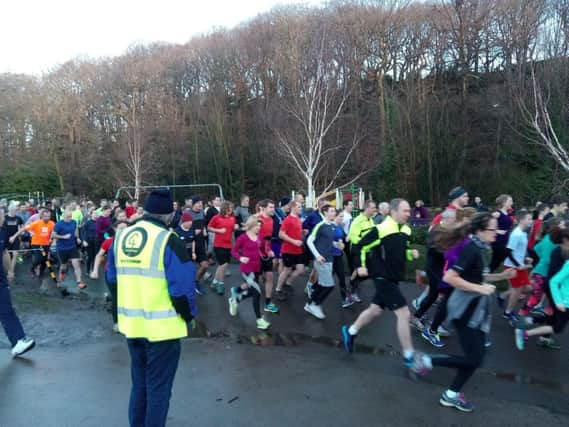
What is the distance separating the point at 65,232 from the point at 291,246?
463cm

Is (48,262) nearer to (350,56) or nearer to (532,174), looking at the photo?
(350,56)

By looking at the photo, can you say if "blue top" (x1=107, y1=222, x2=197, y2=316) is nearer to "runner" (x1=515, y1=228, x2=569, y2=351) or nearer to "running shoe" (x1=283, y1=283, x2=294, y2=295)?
"runner" (x1=515, y1=228, x2=569, y2=351)

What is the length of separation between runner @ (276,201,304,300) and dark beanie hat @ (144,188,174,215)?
441 centimetres

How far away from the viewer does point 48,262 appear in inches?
406

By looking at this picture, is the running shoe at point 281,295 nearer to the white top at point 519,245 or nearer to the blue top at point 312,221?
the blue top at point 312,221

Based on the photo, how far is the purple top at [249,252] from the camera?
676 centimetres

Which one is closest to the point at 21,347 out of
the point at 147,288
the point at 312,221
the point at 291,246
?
the point at 147,288

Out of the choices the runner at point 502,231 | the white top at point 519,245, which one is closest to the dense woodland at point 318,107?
the runner at point 502,231

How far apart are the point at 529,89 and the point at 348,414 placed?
17.5 meters

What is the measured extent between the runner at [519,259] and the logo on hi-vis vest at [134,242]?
5.25 metres

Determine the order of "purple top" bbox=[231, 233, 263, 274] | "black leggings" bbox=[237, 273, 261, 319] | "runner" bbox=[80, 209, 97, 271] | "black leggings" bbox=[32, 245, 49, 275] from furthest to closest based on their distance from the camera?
"runner" bbox=[80, 209, 97, 271] → "black leggings" bbox=[32, 245, 49, 275] → "purple top" bbox=[231, 233, 263, 274] → "black leggings" bbox=[237, 273, 261, 319]

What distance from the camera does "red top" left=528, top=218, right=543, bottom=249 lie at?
23.2 ft

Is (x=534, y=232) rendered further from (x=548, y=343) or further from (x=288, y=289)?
(x=288, y=289)

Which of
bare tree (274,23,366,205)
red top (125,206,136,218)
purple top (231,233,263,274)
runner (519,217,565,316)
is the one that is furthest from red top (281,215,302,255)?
bare tree (274,23,366,205)
